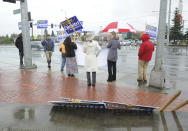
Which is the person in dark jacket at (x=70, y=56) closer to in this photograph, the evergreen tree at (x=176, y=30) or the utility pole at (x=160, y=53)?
the utility pole at (x=160, y=53)

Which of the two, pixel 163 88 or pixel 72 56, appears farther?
pixel 72 56

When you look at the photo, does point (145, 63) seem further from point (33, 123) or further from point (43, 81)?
point (33, 123)

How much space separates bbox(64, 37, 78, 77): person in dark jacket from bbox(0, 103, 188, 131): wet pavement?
11.1ft

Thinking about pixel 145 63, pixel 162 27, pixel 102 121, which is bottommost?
pixel 102 121

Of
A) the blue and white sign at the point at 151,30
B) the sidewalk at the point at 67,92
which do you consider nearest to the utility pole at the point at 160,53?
the sidewalk at the point at 67,92

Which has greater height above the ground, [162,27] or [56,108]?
[162,27]

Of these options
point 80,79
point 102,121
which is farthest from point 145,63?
point 102,121

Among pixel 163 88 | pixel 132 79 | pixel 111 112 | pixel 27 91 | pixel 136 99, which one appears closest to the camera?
pixel 111 112

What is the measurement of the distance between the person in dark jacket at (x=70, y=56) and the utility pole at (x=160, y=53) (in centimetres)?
319

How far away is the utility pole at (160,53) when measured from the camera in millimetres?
5724

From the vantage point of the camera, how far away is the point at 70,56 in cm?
730

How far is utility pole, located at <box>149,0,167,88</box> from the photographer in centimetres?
572

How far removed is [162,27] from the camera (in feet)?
18.9

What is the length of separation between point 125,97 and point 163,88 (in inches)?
66.6
